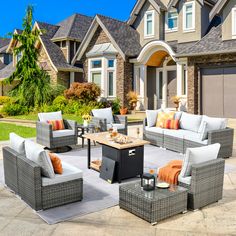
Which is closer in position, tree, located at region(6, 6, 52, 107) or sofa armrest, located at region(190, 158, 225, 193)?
sofa armrest, located at region(190, 158, 225, 193)

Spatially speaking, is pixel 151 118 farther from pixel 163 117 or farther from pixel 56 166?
pixel 56 166

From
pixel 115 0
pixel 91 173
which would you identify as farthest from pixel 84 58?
pixel 115 0

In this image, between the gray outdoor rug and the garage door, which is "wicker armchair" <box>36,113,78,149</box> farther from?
the garage door

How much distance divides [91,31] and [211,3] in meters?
8.54

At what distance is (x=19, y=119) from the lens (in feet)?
59.8

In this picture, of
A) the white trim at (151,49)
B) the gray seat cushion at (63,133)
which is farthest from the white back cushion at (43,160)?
the white trim at (151,49)

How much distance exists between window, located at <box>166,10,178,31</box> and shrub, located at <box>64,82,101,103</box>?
6.61 m

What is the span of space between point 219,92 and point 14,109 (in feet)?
43.3

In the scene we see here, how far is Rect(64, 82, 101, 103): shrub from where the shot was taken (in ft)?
65.3

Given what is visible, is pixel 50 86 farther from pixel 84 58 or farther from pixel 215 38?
pixel 215 38

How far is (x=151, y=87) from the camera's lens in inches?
Result: 861

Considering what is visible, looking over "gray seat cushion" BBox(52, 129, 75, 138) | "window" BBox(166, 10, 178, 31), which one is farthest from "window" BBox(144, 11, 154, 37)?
"gray seat cushion" BBox(52, 129, 75, 138)

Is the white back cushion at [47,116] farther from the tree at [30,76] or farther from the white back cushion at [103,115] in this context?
Answer: the tree at [30,76]

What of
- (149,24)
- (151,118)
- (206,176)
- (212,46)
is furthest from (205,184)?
(149,24)
